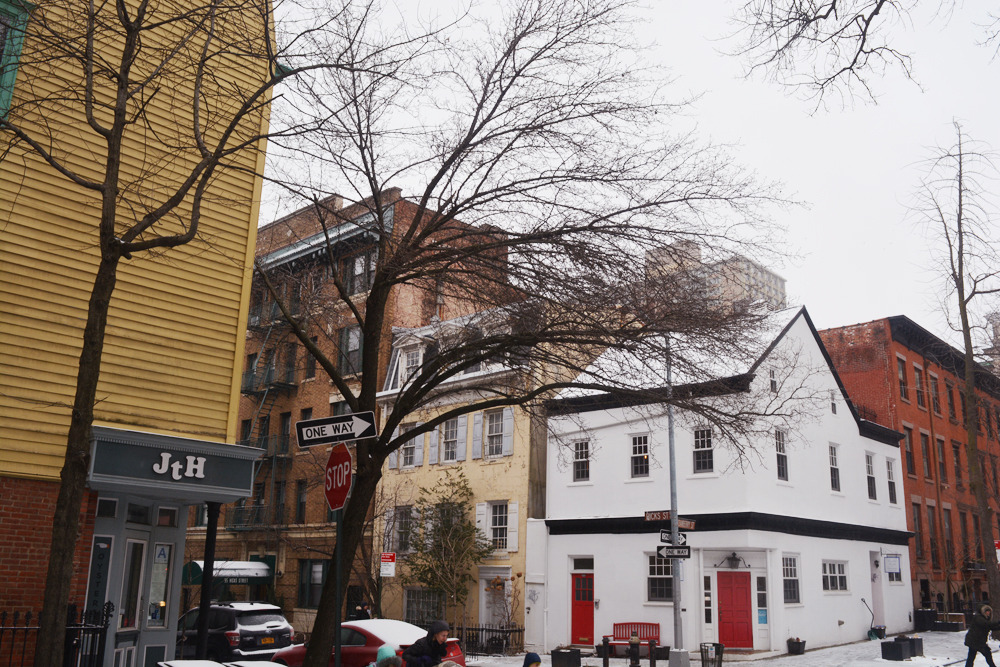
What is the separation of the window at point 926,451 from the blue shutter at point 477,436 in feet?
68.5

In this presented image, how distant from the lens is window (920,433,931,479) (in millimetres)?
39425

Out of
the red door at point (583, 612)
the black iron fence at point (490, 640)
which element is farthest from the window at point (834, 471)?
the black iron fence at point (490, 640)

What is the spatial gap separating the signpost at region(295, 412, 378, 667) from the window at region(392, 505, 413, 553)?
2435cm

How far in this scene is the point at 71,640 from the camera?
10.7 meters

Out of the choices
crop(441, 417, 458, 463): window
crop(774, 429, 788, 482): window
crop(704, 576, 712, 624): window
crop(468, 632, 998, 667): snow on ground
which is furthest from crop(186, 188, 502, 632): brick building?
crop(774, 429, 788, 482): window

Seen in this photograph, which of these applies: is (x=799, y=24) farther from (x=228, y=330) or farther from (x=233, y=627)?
(x=233, y=627)

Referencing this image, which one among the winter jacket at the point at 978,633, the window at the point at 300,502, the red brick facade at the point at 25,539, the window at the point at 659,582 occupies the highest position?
the window at the point at 300,502

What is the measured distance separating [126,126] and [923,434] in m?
37.9

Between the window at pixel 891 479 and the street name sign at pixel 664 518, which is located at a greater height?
the window at pixel 891 479

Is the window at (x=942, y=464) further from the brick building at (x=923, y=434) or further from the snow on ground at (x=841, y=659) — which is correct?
the snow on ground at (x=841, y=659)

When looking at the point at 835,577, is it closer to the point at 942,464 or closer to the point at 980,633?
the point at 980,633

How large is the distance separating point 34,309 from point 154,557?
4.30 meters

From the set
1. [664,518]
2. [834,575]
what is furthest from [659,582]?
[834,575]

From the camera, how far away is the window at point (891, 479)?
34844 mm
